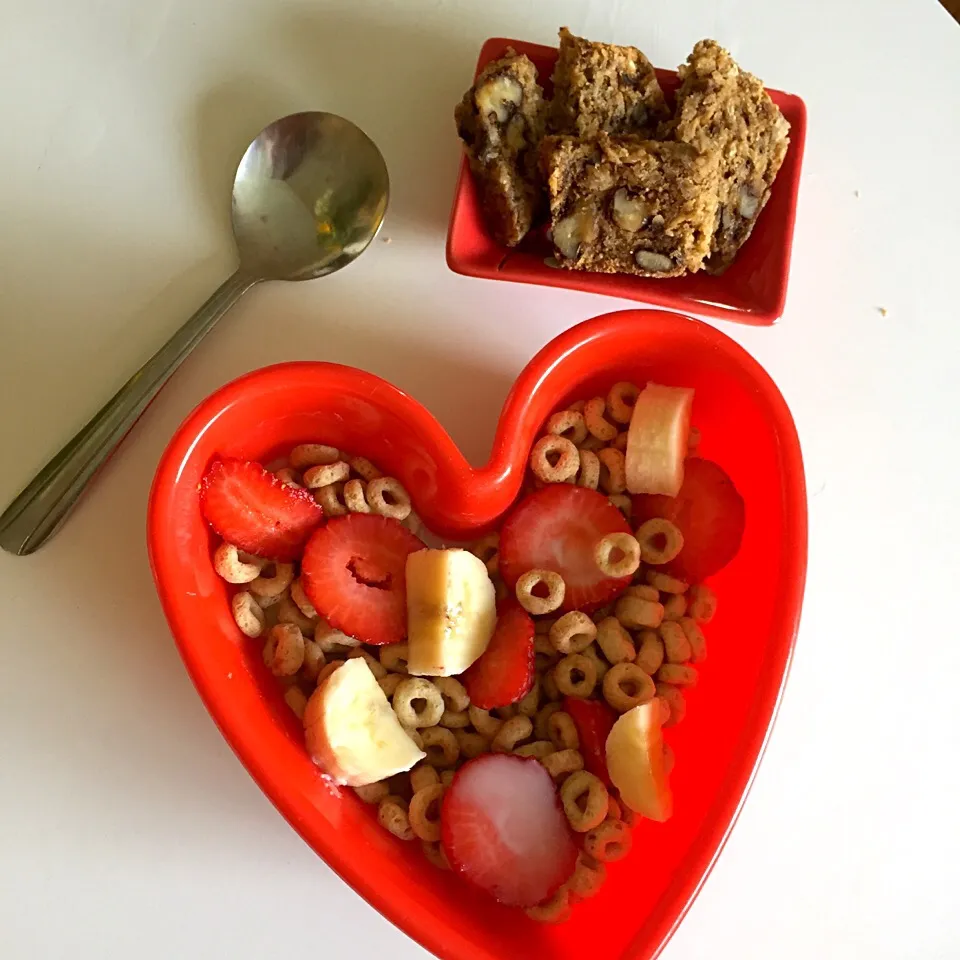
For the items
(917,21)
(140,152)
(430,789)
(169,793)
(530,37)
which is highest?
(917,21)

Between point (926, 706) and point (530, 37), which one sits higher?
point (530, 37)

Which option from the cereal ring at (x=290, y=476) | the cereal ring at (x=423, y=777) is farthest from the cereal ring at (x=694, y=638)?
the cereal ring at (x=290, y=476)

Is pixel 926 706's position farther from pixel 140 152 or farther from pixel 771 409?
pixel 140 152

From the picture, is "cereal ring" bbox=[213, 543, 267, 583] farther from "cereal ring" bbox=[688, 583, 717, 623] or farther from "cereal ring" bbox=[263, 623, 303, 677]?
"cereal ring" bbox=[688, 583, 717, 623]

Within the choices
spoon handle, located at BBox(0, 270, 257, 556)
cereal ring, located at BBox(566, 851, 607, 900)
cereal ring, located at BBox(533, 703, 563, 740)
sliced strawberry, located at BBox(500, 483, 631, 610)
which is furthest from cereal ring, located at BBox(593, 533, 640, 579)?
spoon handle, located at BBox(0, 270, 257, 556)

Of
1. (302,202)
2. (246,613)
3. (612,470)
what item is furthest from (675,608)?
(302,202)

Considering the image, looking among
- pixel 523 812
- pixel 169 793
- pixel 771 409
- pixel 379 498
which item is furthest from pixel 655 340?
pixel 169 793

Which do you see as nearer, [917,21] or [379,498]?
[379,498]
